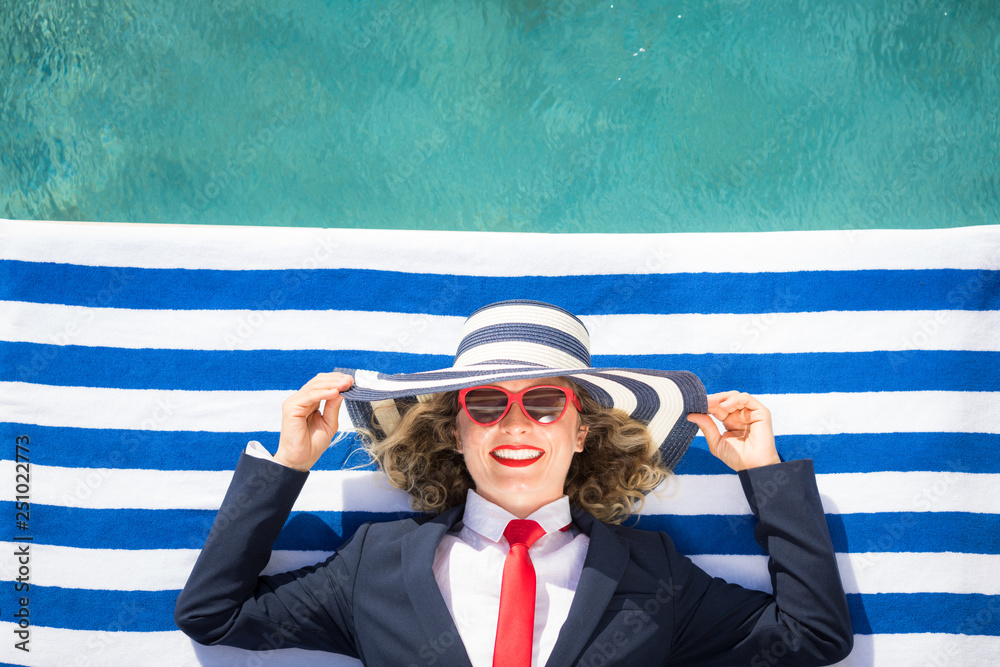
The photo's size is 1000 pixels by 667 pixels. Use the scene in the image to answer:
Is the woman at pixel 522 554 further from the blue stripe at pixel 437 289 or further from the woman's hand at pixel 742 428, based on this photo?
the blue stripe at pixel 437 289

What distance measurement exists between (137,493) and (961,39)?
464cm

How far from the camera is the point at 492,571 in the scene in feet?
7.80

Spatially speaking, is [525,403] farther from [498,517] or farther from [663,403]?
[663,403]

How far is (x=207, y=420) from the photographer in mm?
2939

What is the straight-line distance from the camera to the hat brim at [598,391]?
2.24m

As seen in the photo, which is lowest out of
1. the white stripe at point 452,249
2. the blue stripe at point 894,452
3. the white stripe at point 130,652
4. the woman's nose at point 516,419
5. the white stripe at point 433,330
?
the white stripe at point 130,652

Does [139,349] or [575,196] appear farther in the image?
[575,196]

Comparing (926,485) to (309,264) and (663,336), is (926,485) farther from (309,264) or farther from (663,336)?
(309,264)

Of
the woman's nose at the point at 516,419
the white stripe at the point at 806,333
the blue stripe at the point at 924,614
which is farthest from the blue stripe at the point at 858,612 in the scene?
the woman's nose at the point at 516,419

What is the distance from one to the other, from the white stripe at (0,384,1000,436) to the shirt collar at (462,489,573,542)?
1062mm

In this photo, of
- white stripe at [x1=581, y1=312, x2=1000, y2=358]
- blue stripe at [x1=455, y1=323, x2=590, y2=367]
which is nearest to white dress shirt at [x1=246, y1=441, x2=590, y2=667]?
blue stripe at [x1=455, y1=323, x2=590, y2=367]

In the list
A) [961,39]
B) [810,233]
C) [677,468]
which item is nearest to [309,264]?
[677,468]

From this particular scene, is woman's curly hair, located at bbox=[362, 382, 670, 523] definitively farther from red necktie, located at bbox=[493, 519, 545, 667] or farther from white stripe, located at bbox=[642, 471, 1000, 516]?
red necktie, located at bbox=[493, 519, 545, 667]

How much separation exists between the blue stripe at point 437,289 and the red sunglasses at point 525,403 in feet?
2.46
